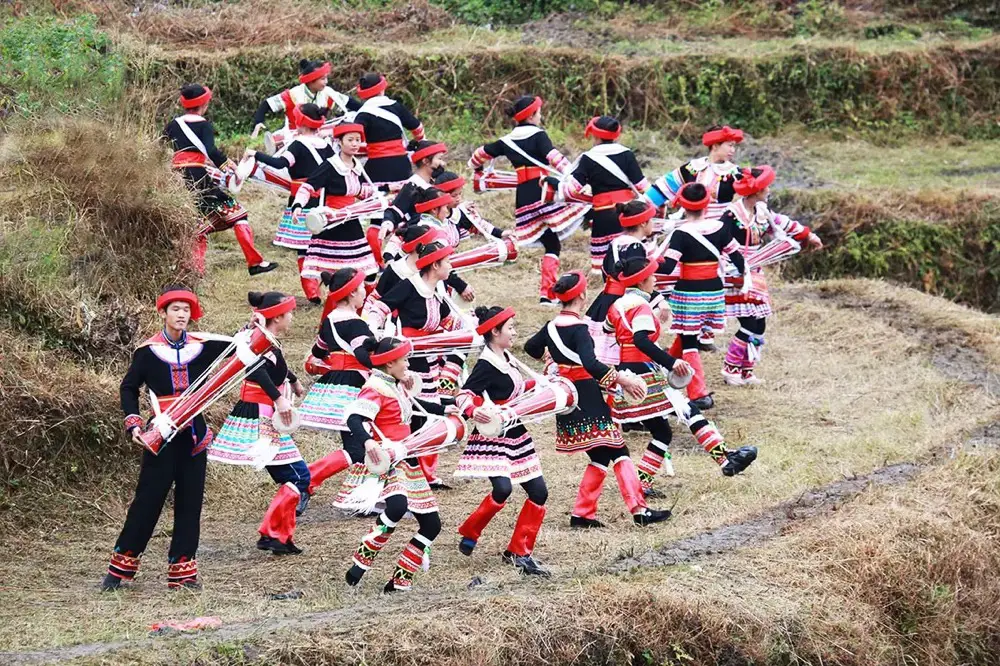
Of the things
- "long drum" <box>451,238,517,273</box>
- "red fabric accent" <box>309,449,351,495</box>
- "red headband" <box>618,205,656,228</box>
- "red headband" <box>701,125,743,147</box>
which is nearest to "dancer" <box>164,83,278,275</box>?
"long drum" <box>451,238,517,273</box>

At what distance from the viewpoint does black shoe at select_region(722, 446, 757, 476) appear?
9.65 meters

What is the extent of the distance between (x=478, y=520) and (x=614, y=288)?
75.1 inches

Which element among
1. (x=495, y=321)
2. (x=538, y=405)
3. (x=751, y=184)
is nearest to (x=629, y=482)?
(x=538, y=405)

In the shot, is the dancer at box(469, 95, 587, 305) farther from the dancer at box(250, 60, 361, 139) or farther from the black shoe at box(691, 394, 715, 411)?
the black shoe at box(691, 394, 715, 411)

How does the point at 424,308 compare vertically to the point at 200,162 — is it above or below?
above

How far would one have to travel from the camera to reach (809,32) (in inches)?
856

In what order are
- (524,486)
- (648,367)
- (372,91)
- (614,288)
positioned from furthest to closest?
(372,91) < (614,288) < (648,367) < (524,486)

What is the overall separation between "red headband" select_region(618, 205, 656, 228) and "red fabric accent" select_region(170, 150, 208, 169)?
408cm

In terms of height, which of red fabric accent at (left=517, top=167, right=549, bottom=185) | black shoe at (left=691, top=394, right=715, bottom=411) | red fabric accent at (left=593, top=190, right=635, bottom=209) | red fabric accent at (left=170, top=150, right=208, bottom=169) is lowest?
black shoe at (left=691, top=394, right=715, bottom=411)

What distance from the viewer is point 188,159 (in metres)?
13.3

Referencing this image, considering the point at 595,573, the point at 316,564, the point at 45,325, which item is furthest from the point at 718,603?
the point at 45,325

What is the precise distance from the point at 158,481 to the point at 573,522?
2.83 meters

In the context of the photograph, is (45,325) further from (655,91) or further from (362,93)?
(655,91)

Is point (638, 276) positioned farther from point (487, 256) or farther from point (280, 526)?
point (280, 526)
